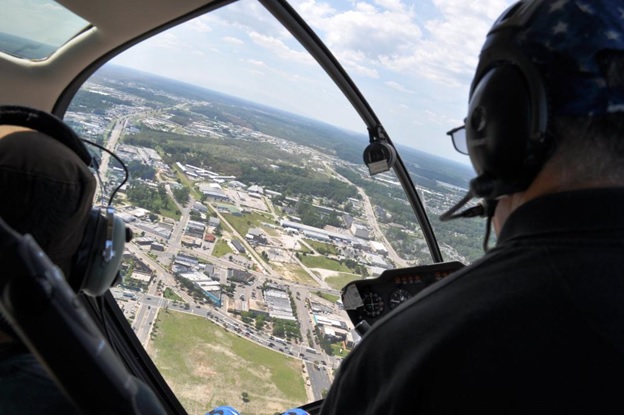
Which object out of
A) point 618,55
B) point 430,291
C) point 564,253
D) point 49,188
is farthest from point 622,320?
point 49,188

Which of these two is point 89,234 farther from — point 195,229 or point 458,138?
point 195,229

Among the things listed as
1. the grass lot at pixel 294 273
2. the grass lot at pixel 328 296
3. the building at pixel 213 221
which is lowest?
the grass lot at pixel 328 296

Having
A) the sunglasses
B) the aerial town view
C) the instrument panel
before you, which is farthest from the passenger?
the aerial town view

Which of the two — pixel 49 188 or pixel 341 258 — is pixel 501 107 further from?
pixel 341 258

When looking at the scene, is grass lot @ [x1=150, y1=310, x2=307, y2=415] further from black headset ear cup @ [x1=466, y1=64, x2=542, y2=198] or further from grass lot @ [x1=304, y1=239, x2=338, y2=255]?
black headset ear cup @ [x1=466, y1=64, x2=542, y2=198]

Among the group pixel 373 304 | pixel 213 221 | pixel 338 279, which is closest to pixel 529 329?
pixel 373 304

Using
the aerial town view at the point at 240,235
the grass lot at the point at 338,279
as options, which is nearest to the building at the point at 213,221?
the aerial town view at the point at 240,235

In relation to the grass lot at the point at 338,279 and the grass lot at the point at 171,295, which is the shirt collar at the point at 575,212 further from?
the grass lot at the point at 171,295
